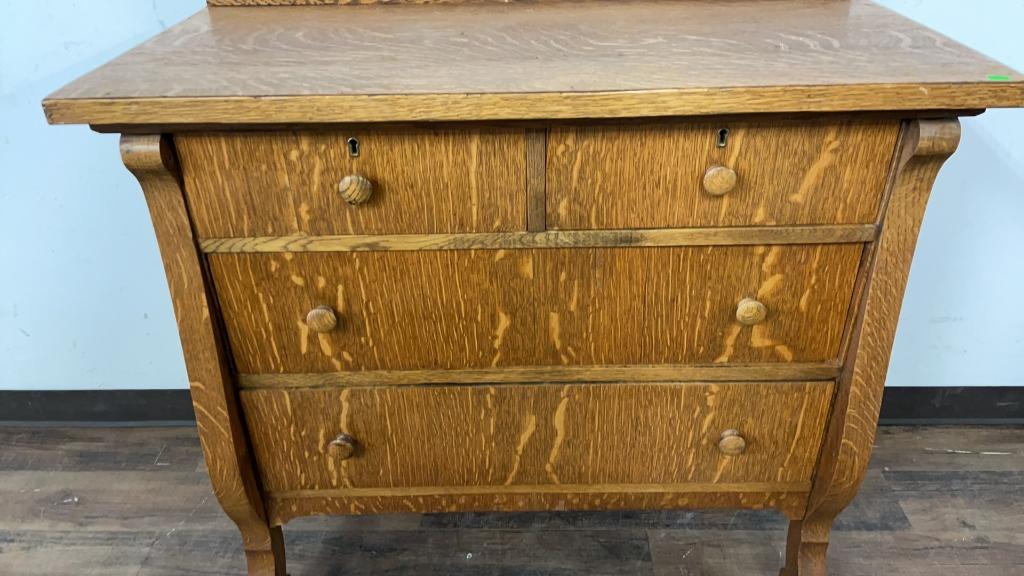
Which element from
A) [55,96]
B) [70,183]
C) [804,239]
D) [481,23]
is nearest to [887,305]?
[804,239]

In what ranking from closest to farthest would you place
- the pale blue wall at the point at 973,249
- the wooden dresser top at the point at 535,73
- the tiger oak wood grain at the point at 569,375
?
the wooden dresser top at the point at 535,73
the tiger oak wood grain at the point at 569,375
the pale blue wall at the point at 973,249

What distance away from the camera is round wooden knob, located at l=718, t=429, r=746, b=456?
3.58 feet

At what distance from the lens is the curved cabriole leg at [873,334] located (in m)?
0.88

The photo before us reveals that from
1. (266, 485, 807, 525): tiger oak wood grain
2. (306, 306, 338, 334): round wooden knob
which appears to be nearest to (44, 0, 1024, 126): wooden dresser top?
(306, 306, 338, 334): round wooden knob

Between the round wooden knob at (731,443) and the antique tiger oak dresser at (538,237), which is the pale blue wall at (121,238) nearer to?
the antique tiger oak dresser at (538,237)

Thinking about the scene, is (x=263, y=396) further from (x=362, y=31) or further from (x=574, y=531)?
(x=574, y=531)

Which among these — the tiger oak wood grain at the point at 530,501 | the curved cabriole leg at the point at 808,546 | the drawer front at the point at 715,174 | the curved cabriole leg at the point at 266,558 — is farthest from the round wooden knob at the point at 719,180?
the curved cabriole leg at the point at 266,558

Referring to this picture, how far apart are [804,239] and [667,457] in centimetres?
40

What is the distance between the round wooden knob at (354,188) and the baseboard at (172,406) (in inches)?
42.8

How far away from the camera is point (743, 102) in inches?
31.8

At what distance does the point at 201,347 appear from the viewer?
100 cm

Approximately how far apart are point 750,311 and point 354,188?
541mm

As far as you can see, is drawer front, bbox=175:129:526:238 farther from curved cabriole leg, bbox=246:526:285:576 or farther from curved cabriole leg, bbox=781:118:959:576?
curved cabriole leg, bbox=246:526:285:576

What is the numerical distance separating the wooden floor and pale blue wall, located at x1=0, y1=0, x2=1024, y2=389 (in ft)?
0.72
